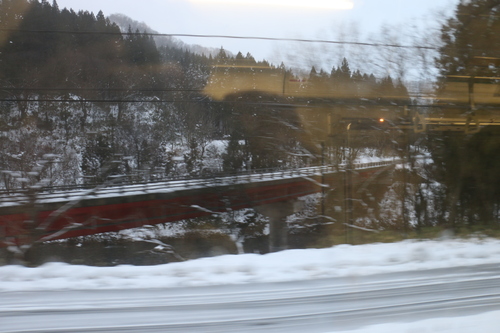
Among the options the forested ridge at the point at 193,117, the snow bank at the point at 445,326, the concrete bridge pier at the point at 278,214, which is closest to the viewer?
the snow bank at the point at 445,326

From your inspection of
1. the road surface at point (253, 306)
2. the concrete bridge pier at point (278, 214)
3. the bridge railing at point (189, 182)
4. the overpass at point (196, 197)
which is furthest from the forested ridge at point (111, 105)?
the road surface at point (253, 306)

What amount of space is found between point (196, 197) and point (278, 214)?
4.32m

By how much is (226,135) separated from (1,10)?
978 cm

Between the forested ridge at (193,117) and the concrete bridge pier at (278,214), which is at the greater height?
the forested ridge at (193,117)

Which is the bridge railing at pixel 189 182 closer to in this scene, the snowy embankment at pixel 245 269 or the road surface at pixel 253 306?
the snowy embankment at pixel 245 269

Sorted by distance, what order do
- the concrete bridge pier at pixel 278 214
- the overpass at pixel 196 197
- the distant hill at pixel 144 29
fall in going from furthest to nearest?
the concrete bridge pier at pixel 278 214 → the overpass at pixel 196 197 → the distant hill at pixel 144 29

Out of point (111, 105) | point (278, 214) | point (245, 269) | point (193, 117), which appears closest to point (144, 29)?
point (245, 269)

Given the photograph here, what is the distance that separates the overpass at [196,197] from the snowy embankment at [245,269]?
8.46m

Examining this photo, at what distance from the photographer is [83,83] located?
36.5 feet

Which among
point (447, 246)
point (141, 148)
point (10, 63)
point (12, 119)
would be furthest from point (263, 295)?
point (12, 119)

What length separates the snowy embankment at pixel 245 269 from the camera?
4.04 metres

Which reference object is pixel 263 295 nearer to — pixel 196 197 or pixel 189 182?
pixel 196 197

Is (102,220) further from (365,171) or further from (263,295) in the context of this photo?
(263,295)

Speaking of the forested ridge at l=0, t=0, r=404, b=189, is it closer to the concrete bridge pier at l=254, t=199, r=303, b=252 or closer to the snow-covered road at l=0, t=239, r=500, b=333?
the concrete bridge pier at l=254, t=199, r=303, b=252
